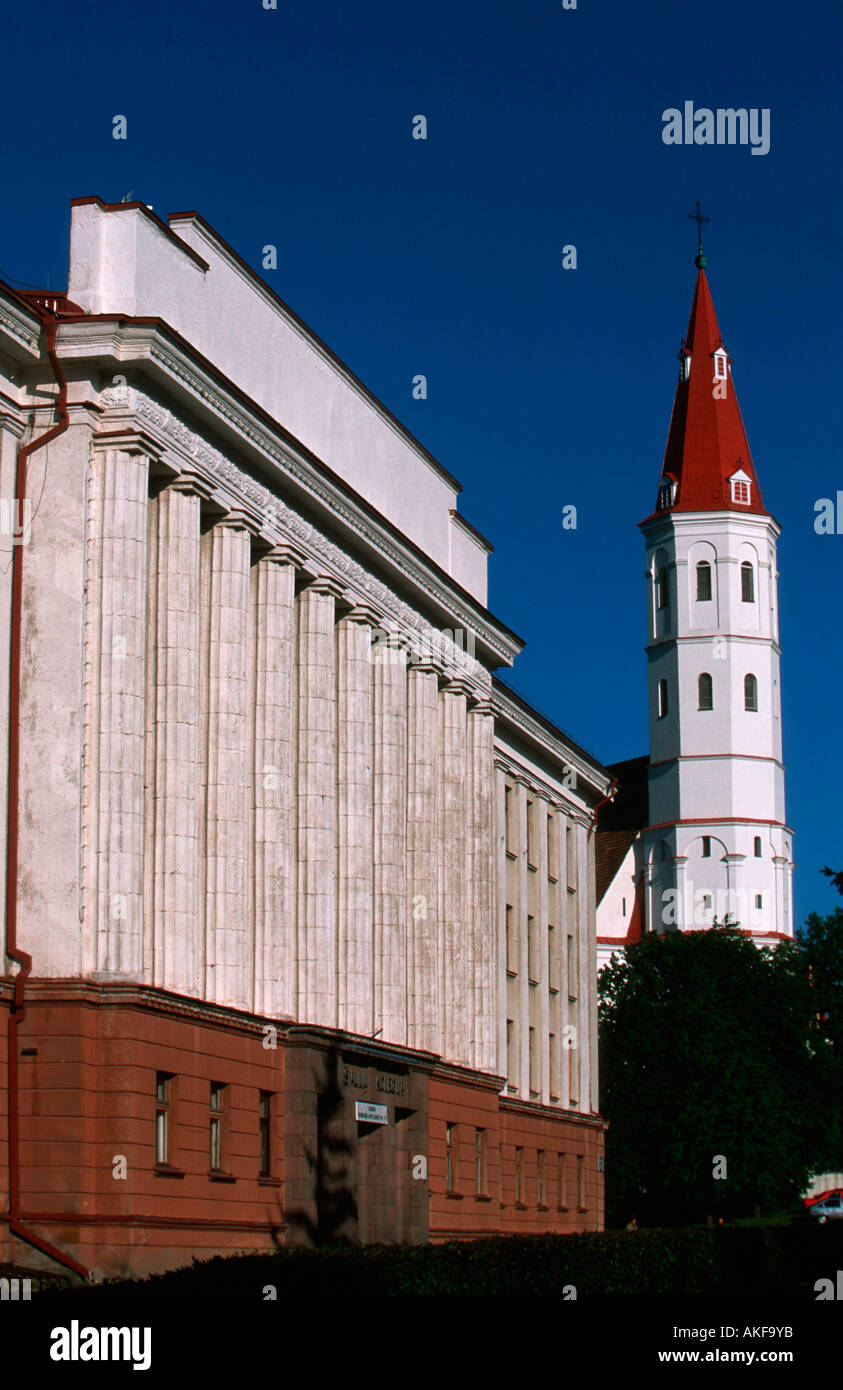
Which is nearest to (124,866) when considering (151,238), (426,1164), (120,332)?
(120,332)

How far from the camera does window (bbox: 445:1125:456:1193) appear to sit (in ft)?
142

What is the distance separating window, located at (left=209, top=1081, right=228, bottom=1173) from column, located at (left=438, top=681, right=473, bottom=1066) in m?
12.7

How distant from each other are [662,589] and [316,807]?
83.1 m

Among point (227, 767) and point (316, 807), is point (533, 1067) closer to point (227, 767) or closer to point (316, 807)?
point (316, 807)

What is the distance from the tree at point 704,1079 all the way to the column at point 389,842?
130 feet

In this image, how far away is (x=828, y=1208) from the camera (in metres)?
84.3

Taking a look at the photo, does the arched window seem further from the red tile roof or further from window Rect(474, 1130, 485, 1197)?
window Rect(474, 1130, 485, 1197)

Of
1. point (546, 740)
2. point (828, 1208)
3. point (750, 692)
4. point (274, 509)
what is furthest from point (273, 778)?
point (750, 692)

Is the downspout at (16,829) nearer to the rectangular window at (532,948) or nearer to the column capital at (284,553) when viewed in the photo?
the column capital at (284,553)

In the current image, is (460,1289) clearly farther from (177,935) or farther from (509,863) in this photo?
(509,863)

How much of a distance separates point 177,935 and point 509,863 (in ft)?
83.9

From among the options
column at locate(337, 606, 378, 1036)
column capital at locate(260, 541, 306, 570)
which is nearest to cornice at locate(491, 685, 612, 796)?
column at locate(337, 606, 378, 1036)

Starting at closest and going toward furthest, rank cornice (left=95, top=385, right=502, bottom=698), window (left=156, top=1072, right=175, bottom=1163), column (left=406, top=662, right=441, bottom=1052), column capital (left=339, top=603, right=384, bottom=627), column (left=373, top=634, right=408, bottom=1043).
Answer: window (left=156, top=1072, right=175, bottom=1163) < cornice (left=95, top=385, right=502, bottom=698) < column capital (left=339, top=603, right=384, bottom=627) < column (left=373, top=634, right=408, bottom=1043) < column (left=406, top=662, right=441, bottom=1052)

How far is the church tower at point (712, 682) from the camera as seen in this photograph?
11231 cm
